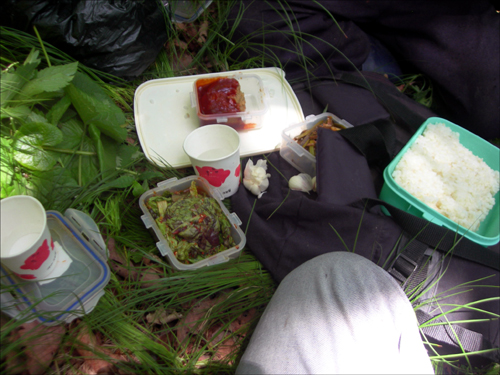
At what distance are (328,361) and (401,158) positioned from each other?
1057 millimetres

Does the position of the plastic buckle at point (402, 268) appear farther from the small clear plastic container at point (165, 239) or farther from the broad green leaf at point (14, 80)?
the broad green leaf at point (14, 80)

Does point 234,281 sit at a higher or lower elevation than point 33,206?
lower

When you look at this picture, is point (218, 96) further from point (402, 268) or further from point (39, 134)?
point (402, 268)

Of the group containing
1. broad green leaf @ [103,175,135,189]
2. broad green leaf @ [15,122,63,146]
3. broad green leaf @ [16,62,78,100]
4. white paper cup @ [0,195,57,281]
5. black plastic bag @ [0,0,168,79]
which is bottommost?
broad green leaf @ [103,175,135,189]

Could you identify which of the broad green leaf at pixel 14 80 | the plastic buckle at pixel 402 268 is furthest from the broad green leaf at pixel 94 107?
the plastic buckle at pixel 402 268

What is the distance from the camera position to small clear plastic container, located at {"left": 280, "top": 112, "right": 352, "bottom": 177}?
1.45 metres

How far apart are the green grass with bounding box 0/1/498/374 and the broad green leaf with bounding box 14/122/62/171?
0.05 metres

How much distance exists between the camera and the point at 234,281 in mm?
1198

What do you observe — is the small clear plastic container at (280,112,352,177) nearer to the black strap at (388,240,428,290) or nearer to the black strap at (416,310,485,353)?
the black strap at (388,240,428,290)

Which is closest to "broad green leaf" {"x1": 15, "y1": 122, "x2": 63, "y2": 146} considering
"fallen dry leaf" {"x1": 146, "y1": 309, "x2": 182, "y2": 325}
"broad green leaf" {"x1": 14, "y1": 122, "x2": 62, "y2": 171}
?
"broad green leaf" {"x1": 14, "y1": 122, "x2": 62, "y2": 171}

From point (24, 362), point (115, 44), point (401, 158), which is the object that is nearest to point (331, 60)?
point (401, 158)

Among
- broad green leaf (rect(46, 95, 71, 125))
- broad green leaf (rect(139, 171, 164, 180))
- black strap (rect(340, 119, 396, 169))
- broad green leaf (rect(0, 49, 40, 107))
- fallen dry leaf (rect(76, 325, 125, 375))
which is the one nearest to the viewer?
fallen dry leaf (rect(76, 325, 125, 375))

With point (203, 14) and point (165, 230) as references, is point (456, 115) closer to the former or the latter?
point (203, 14)

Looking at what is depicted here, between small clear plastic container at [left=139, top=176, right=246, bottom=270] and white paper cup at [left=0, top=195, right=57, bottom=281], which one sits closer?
white paper cup at [left=0, top=195, right=57, bottom=281]
